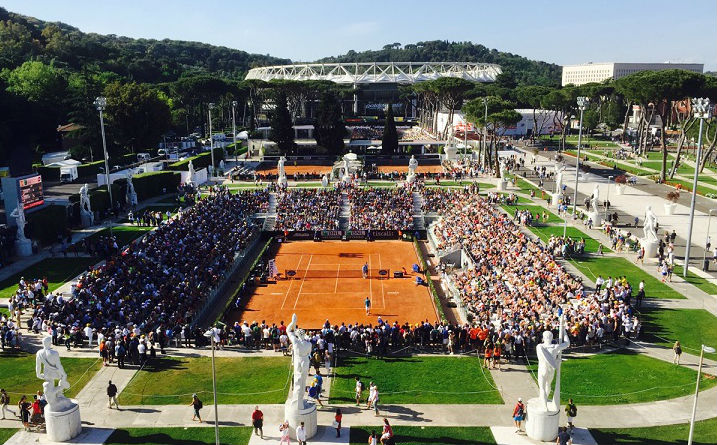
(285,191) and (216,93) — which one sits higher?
(216,93)

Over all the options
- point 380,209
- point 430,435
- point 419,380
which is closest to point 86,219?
point 380,209

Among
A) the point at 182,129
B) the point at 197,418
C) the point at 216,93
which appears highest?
the point at 216,93

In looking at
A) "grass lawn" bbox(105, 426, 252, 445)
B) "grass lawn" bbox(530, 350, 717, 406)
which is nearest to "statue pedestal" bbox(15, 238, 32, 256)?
"grass lawn" bbox(105, 426, 252, 445)

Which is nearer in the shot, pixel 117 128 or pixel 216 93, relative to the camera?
pixel 117 128

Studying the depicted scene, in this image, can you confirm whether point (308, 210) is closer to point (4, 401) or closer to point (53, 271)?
point (53, 271)

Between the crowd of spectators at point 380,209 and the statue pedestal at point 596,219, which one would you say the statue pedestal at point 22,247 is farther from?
the statue pedestal at point 596,219

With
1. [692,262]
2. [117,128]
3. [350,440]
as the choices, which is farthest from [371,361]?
[117,128]

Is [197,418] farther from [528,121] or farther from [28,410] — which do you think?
[528,121]
